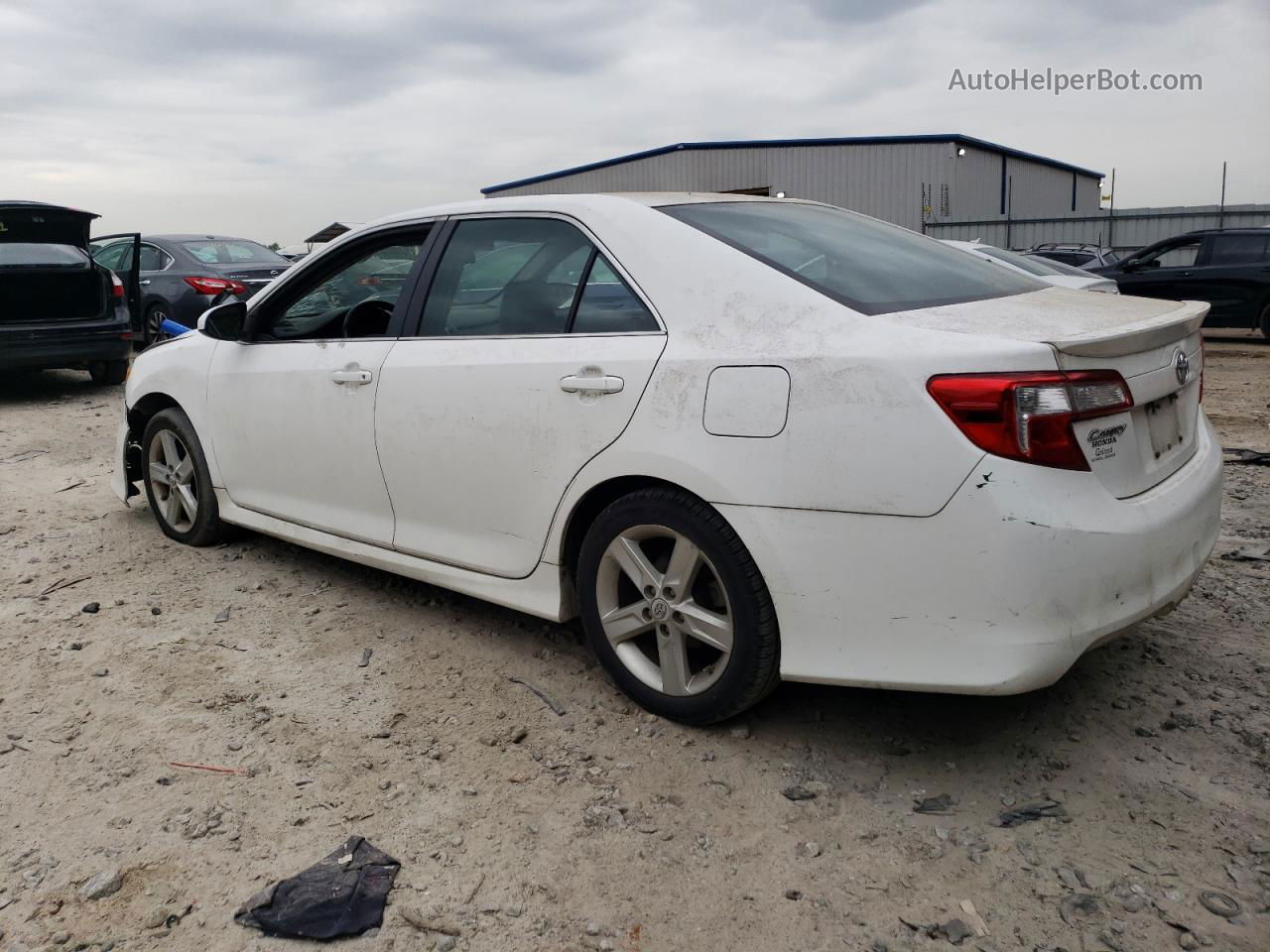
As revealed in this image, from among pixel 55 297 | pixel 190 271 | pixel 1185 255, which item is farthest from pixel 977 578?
pixel 1185 255

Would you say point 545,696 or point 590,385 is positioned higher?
point 590,385

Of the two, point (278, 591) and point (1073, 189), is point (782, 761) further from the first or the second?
point (1073, 189)

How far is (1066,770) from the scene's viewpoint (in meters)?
2.84

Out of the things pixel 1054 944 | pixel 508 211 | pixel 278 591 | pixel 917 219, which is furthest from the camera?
pixel 917 219

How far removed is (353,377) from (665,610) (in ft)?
4.95

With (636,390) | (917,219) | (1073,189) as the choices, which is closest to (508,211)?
(636,390)

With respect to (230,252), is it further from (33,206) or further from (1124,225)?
(1124,225)

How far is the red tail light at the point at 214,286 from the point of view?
476 inches

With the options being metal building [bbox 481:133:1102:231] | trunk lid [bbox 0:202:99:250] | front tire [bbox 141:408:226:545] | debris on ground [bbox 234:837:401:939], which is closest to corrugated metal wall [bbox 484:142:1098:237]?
metal building [bbox 481:133:1102:231]

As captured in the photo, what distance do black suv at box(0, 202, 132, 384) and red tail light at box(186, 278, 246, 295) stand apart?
5.45ft

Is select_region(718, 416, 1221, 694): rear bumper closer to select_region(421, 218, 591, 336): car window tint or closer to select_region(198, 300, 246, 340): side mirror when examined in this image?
select_region(421, 218, 591, 336): car window tint

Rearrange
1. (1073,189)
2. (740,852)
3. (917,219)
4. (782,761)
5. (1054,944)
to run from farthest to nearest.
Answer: (1073,189) < (917,219) < (782,761) < (740,852) < (1054,944)

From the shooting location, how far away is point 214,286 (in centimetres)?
1211

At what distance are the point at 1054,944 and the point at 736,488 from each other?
47.9 inches
